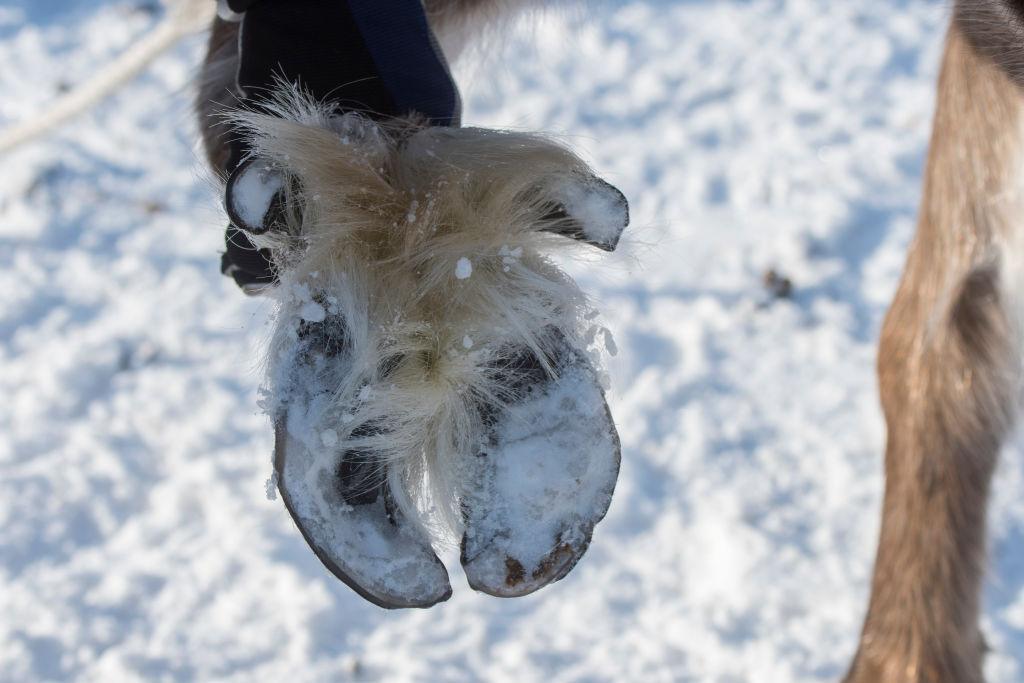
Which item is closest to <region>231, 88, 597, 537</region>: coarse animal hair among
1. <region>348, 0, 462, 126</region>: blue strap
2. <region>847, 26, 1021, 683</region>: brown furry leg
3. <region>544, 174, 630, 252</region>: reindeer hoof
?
<region>544, 174, 630, 252</region>: reindeer hoof

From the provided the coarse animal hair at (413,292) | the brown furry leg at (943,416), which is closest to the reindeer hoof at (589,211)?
the coarse animal hair at (413,292)

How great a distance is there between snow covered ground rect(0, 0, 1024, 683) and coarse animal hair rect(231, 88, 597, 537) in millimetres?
140

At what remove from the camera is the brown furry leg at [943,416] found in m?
1.56

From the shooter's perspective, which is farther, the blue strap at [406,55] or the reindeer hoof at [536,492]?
the blue strap at [406,55]

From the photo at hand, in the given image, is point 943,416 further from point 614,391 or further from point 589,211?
point 589,211

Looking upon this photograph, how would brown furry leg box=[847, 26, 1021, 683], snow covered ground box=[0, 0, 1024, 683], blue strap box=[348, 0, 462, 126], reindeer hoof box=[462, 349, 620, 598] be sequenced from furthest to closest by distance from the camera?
snow covered ground box=[0, 0, 1024, 683] < brown furry leg box=[847, 26, 1021, 683] < blue strap box=[348, 0, 462, 126] < reindeer hoof box=[462, 349, 620, 598]

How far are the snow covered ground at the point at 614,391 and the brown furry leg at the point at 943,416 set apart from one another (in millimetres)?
148

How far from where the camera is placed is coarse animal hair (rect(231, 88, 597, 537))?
91 centimetres

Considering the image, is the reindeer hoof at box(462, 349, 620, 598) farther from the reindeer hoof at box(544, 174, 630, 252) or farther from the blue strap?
the blue strap

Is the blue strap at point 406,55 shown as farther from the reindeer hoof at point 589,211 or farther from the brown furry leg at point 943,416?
the brown furry leg at point 943,416

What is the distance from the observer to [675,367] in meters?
2.48

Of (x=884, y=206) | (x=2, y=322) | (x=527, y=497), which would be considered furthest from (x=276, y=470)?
(x=884, y=206)

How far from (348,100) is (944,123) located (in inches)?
42.7

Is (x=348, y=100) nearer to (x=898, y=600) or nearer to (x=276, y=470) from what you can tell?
(x=276, y=470)
